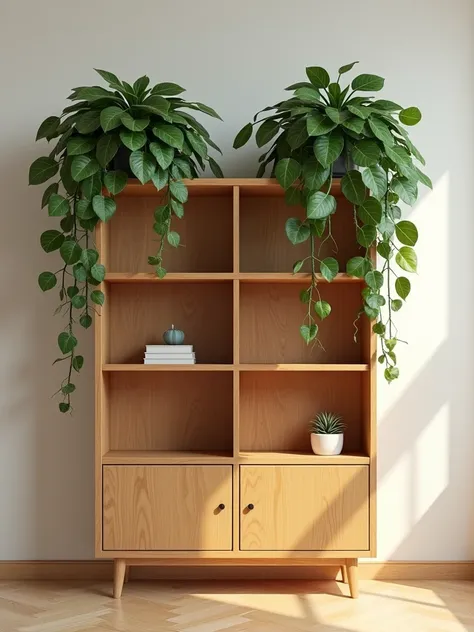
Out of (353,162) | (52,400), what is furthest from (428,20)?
(52,400)

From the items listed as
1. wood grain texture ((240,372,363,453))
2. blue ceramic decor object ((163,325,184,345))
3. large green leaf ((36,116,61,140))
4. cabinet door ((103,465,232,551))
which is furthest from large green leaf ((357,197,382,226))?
large green leaf ((36,116,61,140))

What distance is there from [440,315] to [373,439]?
2.36 feet

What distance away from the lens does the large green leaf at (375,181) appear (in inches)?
119

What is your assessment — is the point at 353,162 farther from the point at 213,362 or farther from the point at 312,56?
the point at 213,362

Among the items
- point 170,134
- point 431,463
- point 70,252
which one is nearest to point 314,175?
point 170,134

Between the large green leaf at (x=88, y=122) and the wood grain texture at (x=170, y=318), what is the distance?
29.4 inches

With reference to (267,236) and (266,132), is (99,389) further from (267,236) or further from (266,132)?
(266,132)

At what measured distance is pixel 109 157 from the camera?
3027mm

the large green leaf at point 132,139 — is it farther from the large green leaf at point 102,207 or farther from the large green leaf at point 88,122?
the large green leaf at point 102,207

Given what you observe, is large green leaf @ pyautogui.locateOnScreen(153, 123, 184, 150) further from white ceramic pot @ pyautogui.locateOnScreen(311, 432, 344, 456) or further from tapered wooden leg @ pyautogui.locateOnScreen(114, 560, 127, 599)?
tapered wooden leg @ pyautogui.locateOnScreen(114, 560, 127, 599)

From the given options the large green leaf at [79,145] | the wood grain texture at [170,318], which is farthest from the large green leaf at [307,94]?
the wood grain texture at [170,318]

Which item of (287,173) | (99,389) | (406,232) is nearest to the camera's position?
(287,173)

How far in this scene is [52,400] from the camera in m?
3.64

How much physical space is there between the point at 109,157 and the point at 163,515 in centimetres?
141
